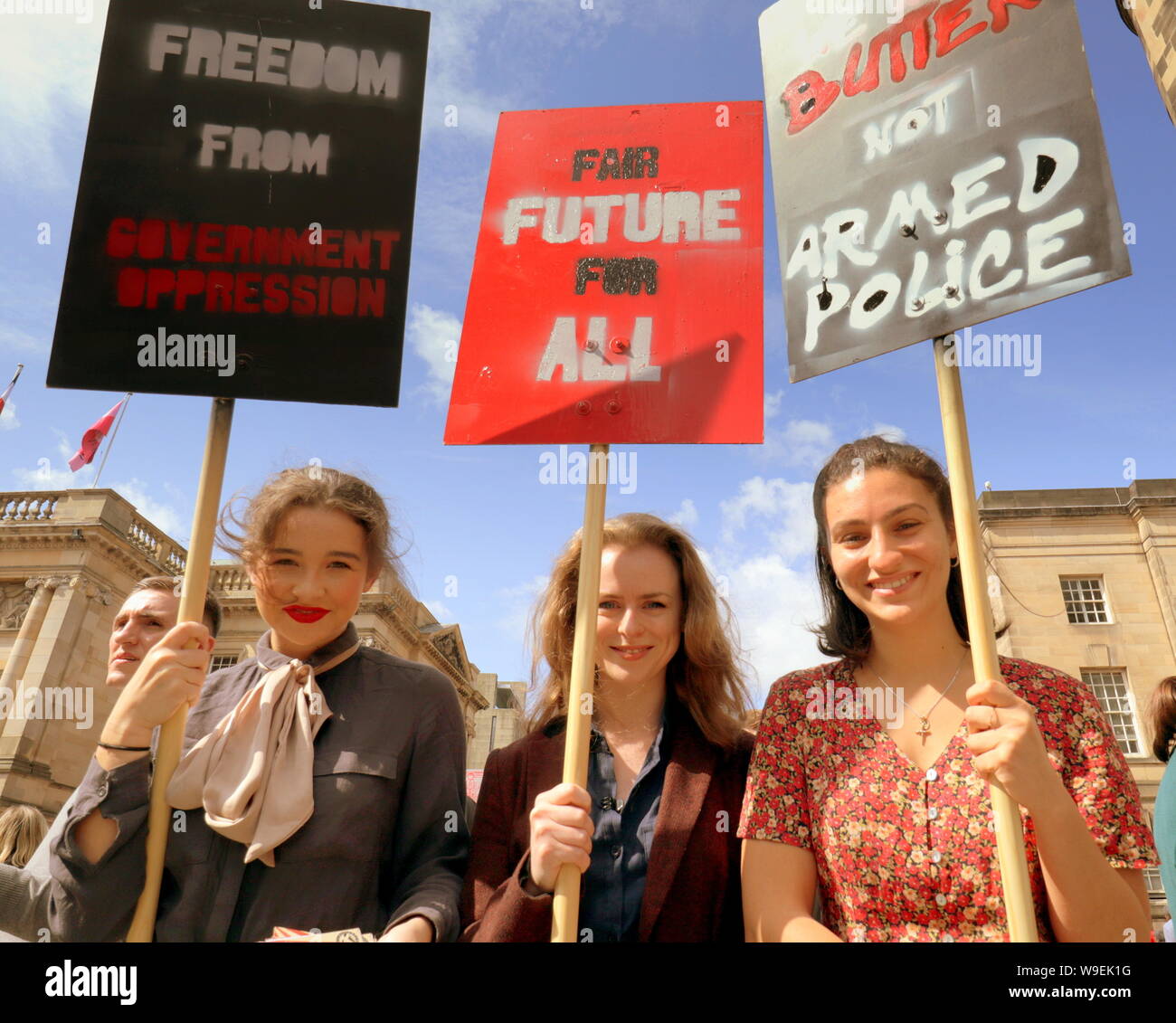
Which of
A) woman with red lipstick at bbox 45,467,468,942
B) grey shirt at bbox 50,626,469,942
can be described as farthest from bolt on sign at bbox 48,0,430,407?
grey shirt at bbox 50,626,469,942

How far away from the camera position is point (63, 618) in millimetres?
20172

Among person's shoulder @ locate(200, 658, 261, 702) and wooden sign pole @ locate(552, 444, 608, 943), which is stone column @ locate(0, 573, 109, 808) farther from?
wooden sign pole @ locate(552, 444, 608, 943)

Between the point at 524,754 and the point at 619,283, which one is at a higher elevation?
the point at 619,283

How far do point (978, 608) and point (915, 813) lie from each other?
1.88 ft

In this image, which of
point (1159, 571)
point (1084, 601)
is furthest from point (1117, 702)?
point (1159, 571)

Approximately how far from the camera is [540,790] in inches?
106

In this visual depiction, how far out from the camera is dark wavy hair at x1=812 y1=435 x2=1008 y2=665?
2637 millimetres

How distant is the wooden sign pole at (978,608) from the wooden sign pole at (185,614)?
215cm

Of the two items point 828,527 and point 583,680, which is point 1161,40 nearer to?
point 828,527

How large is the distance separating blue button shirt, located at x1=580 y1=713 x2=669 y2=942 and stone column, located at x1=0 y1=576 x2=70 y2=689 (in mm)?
21500

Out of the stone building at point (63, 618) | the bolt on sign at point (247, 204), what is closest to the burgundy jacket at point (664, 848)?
the bolt on sign at point (247, 204)

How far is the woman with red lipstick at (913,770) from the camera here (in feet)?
6.61

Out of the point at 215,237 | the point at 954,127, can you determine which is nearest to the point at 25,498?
the point at 215,237
